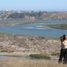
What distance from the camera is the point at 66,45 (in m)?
12.5

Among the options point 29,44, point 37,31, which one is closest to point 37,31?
point 37,31

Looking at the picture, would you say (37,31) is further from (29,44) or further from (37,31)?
(29,44)

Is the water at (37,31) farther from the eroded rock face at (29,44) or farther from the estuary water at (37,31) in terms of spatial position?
the eroded rock face at (29,44)

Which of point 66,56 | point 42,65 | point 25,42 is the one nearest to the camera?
point 42,65

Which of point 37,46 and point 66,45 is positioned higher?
point 66,45

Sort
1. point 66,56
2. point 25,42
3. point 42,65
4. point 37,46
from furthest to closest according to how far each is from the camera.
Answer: point 25,42 → point 37,46 → point 66,56 → point 42,65

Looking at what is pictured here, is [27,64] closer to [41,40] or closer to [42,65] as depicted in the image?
[42,65]

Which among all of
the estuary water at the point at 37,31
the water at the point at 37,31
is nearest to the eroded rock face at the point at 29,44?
the estuary water at the point at 37,31

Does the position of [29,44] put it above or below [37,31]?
above

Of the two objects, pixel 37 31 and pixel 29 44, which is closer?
pixel 29 44

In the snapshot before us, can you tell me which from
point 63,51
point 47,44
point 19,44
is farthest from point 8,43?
point 63,51

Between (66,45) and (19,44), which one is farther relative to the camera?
(19,44)

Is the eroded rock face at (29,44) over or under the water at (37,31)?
over

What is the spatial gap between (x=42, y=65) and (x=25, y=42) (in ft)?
121
